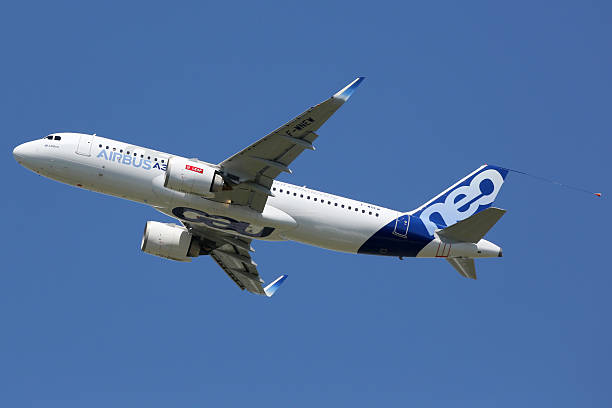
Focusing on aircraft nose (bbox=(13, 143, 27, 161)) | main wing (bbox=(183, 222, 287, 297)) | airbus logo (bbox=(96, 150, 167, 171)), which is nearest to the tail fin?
main wing (bbox=(183, 222, 287, 297))

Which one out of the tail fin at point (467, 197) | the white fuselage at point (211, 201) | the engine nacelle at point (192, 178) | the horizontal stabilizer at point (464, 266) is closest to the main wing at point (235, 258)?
the white fuselage at point (211, 201)

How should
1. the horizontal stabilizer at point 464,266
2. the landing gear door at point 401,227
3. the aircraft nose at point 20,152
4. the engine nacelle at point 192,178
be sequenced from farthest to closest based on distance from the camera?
the horizontal stabilizer at point 464,266
the landing gear door at point 401,227
the aircraft nose at point 20,152
the engine nacelle at point 192,178

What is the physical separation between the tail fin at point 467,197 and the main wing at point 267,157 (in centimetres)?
936

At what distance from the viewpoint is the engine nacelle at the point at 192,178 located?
42.7 metres

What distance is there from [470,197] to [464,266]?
459cm

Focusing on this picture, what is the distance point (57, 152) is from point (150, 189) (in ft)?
18.0

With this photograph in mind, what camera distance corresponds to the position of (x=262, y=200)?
146 ft

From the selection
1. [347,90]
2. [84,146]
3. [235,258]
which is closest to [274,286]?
[235,258]

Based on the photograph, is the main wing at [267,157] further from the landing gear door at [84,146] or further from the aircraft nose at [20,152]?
the aircraft nose at [20,152]

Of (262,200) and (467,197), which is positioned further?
(467,197)

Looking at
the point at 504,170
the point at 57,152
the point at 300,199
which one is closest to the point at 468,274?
the point at 504,170

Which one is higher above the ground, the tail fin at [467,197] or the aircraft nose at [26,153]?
the tail fin at [467,197]

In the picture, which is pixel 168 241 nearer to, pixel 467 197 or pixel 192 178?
pixel 192 178

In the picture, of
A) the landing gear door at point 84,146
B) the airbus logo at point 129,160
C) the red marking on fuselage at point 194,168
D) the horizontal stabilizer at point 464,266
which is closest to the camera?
the red marking on fuselage at point 194,168
